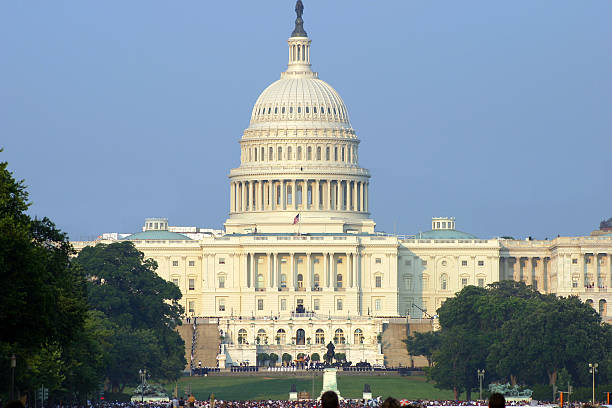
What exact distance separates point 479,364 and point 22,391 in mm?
65672

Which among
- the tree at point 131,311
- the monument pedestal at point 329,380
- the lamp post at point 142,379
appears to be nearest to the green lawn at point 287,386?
the monument pedestal at point 329,380

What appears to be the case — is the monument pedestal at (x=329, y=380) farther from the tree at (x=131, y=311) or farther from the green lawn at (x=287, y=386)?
the tree at (x=131, y=311)

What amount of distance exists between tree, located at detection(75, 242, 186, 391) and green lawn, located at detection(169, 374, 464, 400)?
3309mm

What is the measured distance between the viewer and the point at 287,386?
15288cm

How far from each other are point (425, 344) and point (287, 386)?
2843 centimetres

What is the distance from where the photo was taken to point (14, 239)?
217ft

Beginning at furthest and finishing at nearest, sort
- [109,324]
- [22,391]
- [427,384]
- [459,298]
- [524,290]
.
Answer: [524,290] → [459,298] → [427,384] → [109,324] → [22,391]

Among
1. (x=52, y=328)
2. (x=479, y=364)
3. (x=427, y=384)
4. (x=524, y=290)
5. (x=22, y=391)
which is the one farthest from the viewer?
(x=524, y=290)

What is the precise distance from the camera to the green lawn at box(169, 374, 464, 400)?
14675 cm

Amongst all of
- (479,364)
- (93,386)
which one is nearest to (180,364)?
(479,364)

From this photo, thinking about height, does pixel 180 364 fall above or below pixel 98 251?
below

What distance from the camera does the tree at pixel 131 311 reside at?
436 ft

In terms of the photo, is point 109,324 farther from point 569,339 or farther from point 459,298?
point 459,298

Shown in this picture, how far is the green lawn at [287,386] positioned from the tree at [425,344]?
38.1ft
